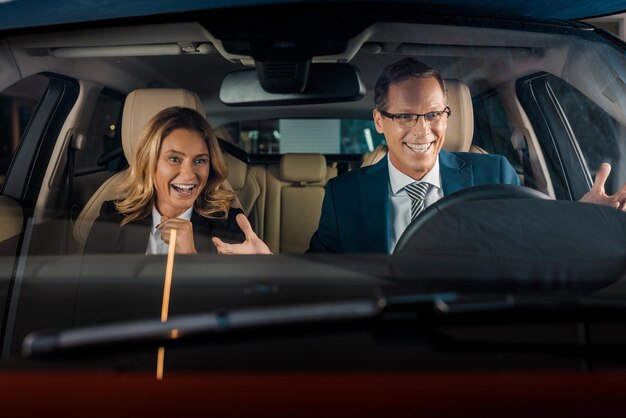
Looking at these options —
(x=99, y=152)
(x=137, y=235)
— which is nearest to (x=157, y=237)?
(x=137, y=235)

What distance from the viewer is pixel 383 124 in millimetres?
1447

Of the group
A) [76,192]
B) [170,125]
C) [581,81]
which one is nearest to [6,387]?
[76,192]

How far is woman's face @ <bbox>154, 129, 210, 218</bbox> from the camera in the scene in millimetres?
1373

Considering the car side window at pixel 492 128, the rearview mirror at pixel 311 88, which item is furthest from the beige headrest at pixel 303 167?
the car side window at pixel 492 128

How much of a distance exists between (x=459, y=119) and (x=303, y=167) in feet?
1.12

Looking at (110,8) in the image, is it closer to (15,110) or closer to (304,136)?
(15,110)

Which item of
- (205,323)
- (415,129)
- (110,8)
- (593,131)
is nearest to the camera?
(205,323)

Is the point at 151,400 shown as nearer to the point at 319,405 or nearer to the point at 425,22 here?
the point at 319,405

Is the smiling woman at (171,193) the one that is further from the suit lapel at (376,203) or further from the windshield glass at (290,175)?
the suit lapel at (376,203)

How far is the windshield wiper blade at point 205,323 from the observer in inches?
42.9

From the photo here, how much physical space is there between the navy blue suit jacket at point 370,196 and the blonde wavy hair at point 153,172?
213mm

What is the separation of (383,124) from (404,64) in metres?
0.13

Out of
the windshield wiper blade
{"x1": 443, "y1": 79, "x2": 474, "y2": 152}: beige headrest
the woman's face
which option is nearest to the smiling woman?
the woman's face

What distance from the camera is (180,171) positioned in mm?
1392
